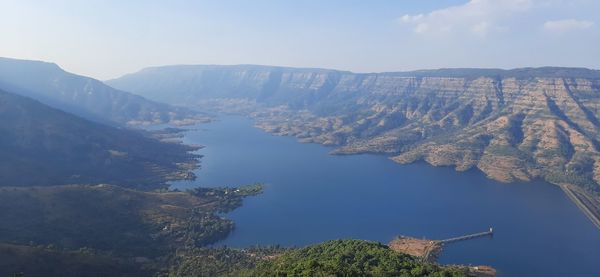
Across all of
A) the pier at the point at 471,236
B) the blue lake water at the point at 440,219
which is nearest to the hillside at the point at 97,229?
the blue lake water at the point at 440,219

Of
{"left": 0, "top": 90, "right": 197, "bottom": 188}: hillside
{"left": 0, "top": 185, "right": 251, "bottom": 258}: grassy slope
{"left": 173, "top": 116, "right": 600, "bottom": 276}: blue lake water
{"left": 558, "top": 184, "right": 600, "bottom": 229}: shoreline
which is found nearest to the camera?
{"left": 0, "top": 185, "right": 251, "bottom": 258}: grassy slope

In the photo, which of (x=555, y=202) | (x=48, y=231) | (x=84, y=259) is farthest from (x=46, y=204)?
(x=555, y=202)

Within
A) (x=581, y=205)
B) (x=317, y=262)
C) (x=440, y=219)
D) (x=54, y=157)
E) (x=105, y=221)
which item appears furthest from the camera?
(x=54, y=157)

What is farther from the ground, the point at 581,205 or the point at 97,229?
the point at 97,229

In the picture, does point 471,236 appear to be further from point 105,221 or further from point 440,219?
point 105,221

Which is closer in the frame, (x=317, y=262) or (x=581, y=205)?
(x=317, y=262)

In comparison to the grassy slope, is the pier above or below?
below

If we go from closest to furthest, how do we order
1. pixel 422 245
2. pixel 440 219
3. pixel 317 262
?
1. pixel 317 262
2. pixel 422 245
3. pixel 440 219

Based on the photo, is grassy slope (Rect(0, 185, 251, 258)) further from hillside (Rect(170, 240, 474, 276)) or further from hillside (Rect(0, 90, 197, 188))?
hillside (Rect(0, 90, 197, 188))

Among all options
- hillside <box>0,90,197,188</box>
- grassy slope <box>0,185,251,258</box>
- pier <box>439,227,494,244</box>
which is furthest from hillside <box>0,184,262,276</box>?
pier <box>439,227,494,244</box>

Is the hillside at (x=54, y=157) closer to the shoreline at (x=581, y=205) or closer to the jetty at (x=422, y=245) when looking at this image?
the jetty at (x=422, y=245)

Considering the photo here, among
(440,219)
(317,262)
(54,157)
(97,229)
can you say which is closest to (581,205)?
(440,219)
